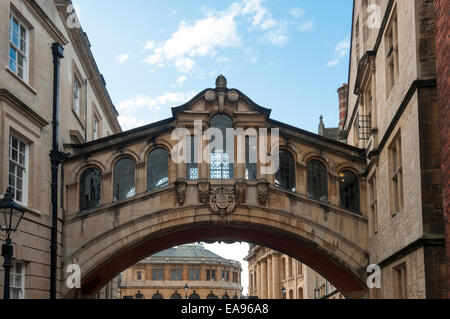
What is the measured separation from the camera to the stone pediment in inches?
850

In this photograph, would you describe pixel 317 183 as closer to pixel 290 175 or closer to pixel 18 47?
pixel 290 175

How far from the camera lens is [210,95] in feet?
71.1

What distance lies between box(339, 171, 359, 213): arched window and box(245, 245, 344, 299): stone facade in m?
10.2

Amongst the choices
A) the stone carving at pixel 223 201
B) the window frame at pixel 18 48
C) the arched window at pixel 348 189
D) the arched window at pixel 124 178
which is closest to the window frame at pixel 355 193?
the arched window at pixel 348 189

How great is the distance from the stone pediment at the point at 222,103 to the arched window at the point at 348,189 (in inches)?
120

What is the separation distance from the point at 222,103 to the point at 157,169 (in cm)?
282

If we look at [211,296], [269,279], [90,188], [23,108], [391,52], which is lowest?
[211,296]

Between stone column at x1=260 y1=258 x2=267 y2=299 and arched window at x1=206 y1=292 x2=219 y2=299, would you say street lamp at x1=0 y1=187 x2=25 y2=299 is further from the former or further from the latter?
arched window at x1=206 y1=292 x2=219 y2=299

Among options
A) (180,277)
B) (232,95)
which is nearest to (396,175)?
(232,95)

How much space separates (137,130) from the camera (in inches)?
846

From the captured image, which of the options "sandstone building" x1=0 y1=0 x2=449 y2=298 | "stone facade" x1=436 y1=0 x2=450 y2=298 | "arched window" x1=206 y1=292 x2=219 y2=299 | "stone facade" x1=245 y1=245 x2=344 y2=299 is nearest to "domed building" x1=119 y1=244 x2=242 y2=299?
"arched window" x1=206 y1=292 x2=219 y2=299

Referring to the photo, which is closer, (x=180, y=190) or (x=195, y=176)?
(x=180, y=190)
